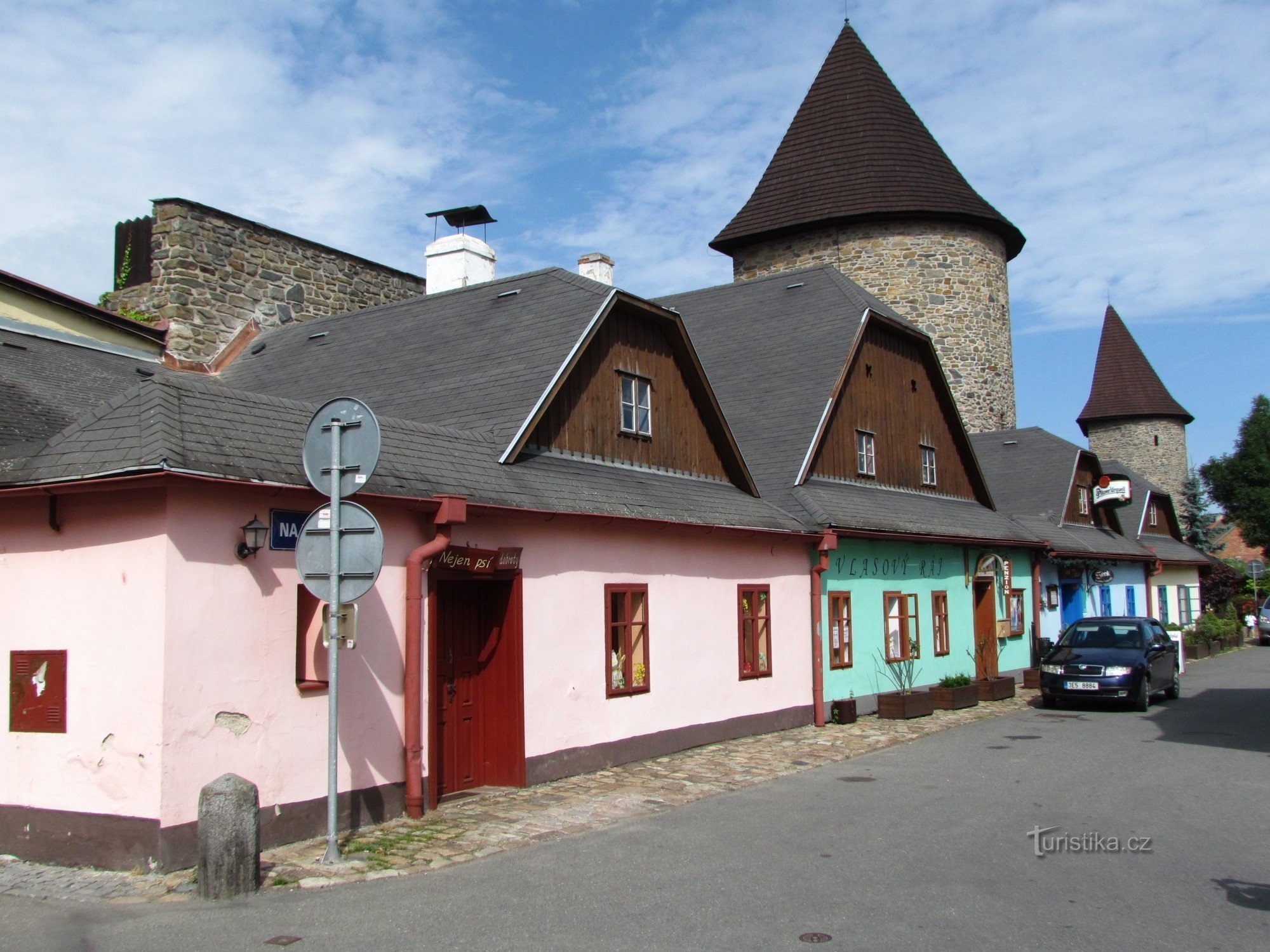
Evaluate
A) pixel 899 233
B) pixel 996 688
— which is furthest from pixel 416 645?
pixel 899 233

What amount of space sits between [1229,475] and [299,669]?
2609 inches

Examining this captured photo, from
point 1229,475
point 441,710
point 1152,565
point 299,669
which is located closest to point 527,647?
point 441,710

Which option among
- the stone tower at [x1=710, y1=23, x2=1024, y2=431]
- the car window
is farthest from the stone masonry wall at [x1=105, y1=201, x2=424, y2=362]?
the stone tower at [x1=710, y1=23, x2=1024, y2=431]

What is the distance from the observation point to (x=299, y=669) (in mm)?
8922

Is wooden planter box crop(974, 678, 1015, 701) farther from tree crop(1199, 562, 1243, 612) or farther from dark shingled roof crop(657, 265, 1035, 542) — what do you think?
tree crop(1199, 562, 1243, 612)

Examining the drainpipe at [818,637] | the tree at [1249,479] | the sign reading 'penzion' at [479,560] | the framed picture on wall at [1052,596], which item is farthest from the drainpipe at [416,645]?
the tree at [1249,479]

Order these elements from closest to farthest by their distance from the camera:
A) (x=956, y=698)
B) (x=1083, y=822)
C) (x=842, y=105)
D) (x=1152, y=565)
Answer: (x=1083, y=822)
(x=956, y=698)
(x=1152, y=565)
(x=842, y=105)

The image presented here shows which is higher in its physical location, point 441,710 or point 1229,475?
point 1229,475

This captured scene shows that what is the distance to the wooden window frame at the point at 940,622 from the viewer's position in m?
20.6

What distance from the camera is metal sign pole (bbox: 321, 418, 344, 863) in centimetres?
785

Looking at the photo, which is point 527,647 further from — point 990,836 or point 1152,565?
point 1152,565

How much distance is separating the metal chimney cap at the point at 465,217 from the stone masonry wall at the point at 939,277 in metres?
14.1

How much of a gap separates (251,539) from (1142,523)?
3652cm

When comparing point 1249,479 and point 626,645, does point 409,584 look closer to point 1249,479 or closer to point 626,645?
point 626,645
